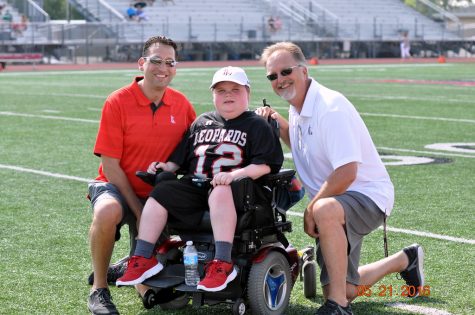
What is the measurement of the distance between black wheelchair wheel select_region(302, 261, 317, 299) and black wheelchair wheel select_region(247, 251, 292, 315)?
24 cm

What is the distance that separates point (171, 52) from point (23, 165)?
5198 millimetres

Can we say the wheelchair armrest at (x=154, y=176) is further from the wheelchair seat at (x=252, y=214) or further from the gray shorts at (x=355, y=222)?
the gray shorts at (x=355, y=222)

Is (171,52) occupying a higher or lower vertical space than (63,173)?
higher

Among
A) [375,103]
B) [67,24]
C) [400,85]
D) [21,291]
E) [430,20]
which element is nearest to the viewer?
[21,291]

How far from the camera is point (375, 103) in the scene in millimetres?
17688

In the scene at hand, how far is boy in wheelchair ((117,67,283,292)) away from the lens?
4496 millimetres

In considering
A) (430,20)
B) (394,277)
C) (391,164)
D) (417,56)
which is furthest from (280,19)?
(394,277)

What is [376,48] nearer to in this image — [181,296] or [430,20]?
[430,20]

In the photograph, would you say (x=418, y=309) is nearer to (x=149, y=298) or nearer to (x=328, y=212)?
(x=328, y=212)

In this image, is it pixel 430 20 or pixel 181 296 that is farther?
pixel 430 20

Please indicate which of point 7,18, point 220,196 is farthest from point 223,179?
point 7,18

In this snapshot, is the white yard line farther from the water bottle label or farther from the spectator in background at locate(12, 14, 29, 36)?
the spectator in background at locate(12, 14, 29, 36)

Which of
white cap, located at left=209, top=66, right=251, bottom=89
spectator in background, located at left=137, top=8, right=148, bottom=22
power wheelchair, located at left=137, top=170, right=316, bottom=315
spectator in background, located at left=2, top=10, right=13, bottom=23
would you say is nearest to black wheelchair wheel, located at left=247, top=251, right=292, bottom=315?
power wheelchair, located at left=137, top=170, right=316, bottom=315

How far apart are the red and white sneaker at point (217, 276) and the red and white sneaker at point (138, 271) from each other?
0.28m
